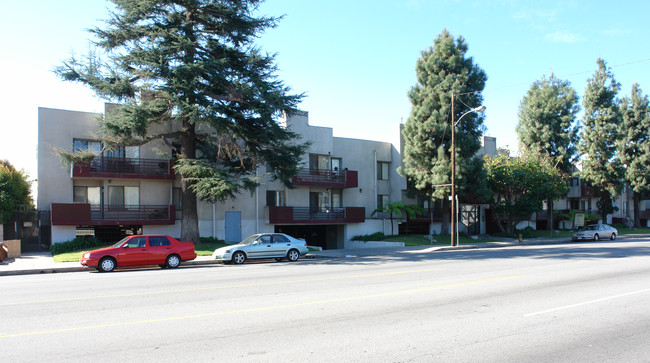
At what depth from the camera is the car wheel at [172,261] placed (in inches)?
753

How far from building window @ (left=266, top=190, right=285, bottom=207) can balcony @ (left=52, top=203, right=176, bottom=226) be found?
7121 mm

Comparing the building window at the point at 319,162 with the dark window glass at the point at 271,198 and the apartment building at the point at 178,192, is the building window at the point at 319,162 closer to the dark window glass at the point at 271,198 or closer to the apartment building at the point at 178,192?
the apartment building at the point at 178,192

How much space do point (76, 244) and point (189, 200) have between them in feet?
21.5

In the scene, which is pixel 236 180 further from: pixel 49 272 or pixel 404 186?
pixel 404 186

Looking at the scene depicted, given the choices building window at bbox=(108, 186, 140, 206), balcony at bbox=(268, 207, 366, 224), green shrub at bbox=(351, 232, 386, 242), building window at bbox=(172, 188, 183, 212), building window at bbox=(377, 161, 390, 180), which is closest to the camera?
building window at bbox=(108, 186, 140, 206)

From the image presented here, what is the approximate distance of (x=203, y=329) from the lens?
24.3ft

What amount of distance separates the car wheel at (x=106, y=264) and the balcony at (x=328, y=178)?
55.2 ft

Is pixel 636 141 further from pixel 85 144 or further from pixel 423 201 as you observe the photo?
pixel 85 144

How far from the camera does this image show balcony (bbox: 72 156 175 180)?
26.4 meters

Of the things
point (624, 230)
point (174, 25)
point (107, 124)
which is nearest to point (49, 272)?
point (107, 124)

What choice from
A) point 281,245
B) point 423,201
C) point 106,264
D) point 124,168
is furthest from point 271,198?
point 106,264

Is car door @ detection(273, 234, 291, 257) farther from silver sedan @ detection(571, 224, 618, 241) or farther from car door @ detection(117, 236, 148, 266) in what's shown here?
silver sedan @ detection(571, 224, 618, 241)

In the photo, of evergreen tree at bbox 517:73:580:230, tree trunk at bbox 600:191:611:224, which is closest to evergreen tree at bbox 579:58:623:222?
tree trunk at bbox 600:191:611:224

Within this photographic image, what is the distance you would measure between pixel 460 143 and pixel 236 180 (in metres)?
18.2
